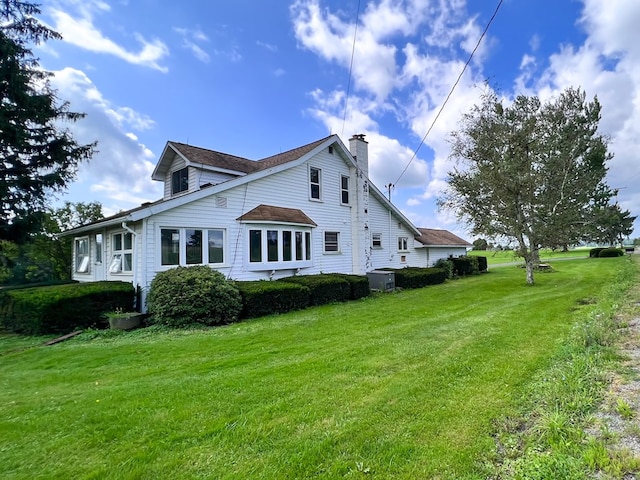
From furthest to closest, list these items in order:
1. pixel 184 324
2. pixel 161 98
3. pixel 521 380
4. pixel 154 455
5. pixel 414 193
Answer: pixel 414 193, pixel 161 98, pixel 184 324, pixel 521 380, pixel 154 455

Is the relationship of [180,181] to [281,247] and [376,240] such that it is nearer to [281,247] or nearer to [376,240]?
[281,247]

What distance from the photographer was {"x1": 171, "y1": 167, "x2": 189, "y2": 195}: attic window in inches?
565

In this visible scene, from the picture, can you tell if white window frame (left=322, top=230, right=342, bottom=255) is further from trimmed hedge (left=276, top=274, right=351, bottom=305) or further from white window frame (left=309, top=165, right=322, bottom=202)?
trimmed hedge (left=276, top=274, right=351, bottom=305)

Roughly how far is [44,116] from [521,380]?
58.2ft

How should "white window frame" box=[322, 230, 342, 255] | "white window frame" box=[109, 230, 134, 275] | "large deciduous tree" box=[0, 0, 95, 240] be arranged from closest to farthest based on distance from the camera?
"white window frame" box=[109, 230, 134, 275] → "large deciduous tree" box=[0, 0, 95, 240] → "white window frame" box=[322, 230, 342, 255]

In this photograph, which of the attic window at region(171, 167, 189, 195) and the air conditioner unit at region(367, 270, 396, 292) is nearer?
the attic window at region(171, 167, 189, 195)

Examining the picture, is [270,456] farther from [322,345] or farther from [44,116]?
[44,116]

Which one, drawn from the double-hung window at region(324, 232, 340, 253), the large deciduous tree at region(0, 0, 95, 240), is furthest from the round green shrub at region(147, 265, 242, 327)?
the large deciduous tree at region(0, 0, 95, 240)

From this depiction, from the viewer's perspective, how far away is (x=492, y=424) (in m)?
3.29

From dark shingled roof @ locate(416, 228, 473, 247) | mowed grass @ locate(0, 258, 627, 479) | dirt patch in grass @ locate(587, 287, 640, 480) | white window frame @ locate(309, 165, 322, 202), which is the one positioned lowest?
mowed grass @ locate(0, 258, 627, 479)

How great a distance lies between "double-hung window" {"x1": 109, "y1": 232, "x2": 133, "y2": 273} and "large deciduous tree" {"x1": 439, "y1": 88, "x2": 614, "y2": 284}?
14.4m

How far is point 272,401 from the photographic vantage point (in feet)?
12.9

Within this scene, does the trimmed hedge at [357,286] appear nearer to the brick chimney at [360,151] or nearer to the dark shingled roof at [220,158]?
the dark shingled roof at [220,158]

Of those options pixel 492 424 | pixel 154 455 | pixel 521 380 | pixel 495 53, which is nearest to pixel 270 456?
pixel 154 455
